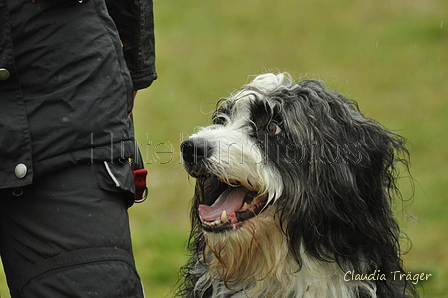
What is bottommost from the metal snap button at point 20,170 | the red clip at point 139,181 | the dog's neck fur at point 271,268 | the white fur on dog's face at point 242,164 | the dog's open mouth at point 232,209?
the dog's neck fur at point 271,268

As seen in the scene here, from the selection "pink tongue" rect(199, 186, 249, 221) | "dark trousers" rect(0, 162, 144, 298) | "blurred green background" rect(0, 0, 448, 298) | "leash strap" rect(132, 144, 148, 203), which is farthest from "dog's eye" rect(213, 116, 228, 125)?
"blurred green background" rect(0, 0, 448, 298)

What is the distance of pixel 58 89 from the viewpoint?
2168 millimetres

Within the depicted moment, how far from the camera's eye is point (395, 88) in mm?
10531

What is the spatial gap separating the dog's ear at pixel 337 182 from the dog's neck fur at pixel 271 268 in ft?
0.17

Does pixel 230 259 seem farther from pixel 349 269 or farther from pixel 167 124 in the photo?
pixel 167 124

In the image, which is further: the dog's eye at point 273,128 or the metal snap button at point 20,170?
the dog's eye at point 273,128

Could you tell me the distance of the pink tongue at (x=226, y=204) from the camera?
269cm

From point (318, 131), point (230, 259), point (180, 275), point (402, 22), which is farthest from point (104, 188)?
point (402, 22)

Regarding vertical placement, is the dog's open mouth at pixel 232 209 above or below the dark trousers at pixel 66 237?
below

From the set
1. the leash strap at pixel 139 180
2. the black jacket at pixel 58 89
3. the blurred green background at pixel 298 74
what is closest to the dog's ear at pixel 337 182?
the leash strap at pixel 139 180

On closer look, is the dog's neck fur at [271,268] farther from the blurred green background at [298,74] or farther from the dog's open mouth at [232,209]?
the blurred green background at [298,74]

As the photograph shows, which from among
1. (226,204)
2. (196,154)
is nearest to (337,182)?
(226,204)

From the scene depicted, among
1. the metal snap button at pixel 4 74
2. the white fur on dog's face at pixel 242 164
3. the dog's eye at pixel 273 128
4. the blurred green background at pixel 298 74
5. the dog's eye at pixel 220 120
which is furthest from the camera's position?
the blurred green background at pixel 298 74

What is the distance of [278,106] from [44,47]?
1.01m
